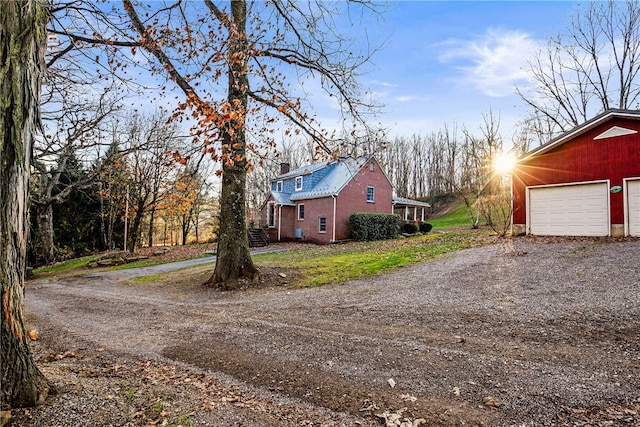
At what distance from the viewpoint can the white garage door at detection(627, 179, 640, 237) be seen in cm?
1217

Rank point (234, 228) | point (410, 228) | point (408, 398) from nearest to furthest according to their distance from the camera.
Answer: point (408, 398) → point (234, 228) → point (410, 228)

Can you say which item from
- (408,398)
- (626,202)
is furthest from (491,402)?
(626,202)

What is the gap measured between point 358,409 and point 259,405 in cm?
91

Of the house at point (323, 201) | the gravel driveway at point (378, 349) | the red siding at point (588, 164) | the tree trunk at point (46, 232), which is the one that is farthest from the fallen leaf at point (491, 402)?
the tree trunk at point (46, 232)

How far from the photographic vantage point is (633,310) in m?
5.61

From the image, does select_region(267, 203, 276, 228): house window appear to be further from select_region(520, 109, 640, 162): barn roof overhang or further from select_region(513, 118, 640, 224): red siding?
select_region(520, 109, 640, 162): barn roof overhang

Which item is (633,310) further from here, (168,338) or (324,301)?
(168,338)

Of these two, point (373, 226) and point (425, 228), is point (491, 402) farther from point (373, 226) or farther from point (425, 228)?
point (425, 228)

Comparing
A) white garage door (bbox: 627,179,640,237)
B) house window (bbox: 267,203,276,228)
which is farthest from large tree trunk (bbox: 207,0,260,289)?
house window (bbox: 267,203,276,228)

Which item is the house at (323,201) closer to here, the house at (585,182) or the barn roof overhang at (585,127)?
the barn roof overhang at (585,127)

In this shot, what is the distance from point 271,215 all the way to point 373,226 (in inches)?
330

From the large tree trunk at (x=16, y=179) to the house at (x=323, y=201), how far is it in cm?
2102

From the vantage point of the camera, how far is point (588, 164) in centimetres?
1336

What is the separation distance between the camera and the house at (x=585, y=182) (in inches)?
489
